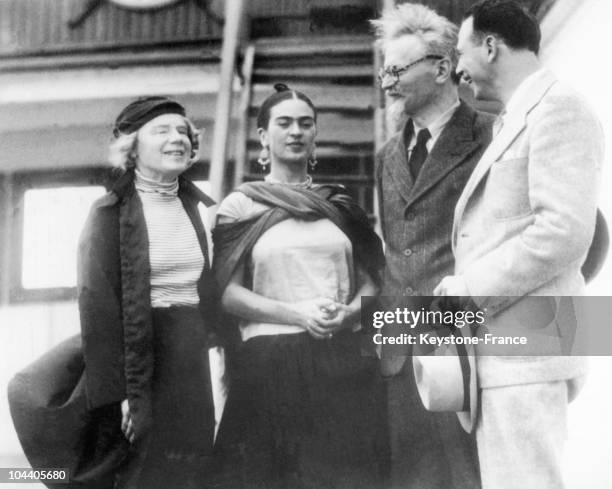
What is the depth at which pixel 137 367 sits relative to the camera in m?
1.99

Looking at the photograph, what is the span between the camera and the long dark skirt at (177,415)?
78.8 inches

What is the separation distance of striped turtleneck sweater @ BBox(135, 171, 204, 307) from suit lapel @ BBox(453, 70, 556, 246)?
634 mm

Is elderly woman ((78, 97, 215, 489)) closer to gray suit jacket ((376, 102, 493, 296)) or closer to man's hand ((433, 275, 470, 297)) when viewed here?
gray suit jacket ((376, 102, 493, 296))

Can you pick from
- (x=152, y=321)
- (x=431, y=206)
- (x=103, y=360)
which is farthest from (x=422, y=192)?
(x=103, y=360)

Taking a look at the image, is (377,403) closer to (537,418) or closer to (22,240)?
(537,418)

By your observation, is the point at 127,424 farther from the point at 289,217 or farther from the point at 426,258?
the point at 426,258

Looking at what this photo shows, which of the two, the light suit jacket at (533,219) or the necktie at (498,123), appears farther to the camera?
the necktie at (498,123)

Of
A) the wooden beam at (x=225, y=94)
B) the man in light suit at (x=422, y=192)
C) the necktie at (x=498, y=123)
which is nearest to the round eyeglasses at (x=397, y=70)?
the man in light suit at (x=422, y=192)

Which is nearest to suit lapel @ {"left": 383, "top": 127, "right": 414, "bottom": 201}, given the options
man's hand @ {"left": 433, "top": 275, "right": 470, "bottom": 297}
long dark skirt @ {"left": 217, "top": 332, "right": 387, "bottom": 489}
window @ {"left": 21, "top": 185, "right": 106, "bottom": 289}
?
man's hand @ {"left": 433, "top": 275, "right": 470, "bottom": 297}

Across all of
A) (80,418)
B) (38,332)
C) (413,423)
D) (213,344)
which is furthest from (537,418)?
(38,332)

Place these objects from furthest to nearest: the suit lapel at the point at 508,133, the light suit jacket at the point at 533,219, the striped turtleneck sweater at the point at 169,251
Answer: the striped turtleneck sweater at the point at 169,251 < the suit lapel at the point at 508,133 < the light suit jacket at the point at 533,219

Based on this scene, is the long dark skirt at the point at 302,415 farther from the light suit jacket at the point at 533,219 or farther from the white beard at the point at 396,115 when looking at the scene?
the white beard at the point at 396,115

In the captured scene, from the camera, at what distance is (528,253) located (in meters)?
1.64

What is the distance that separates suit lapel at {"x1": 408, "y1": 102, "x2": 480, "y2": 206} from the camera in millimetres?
1939
